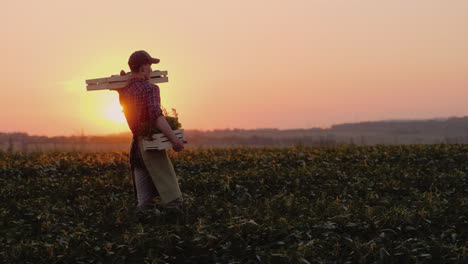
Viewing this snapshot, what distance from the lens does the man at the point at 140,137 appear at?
7.70 m

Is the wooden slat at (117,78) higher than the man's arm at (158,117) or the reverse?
higher

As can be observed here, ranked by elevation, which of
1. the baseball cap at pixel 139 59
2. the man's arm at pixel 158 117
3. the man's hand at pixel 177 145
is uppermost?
the baseball cap at pixel 139 59

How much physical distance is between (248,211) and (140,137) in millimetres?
1935

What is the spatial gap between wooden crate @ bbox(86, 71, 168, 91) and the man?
112 mm

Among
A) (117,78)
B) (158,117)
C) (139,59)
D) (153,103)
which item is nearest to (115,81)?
(117,78)

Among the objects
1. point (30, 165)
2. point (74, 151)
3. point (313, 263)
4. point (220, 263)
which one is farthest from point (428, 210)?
point (74, 151)

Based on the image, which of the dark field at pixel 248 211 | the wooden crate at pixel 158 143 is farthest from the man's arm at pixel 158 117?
the dark field at pixel 248 211

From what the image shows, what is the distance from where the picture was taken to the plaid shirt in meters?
7.70

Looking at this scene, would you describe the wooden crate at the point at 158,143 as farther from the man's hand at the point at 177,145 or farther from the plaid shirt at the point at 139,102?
the plaid shirt at the point at 139,102

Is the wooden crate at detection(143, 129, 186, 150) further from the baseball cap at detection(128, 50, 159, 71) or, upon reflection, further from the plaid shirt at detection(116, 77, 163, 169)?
the baseball cap at detection(128, 50, 159, 71)

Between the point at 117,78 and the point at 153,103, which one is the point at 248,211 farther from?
the point at 117,78

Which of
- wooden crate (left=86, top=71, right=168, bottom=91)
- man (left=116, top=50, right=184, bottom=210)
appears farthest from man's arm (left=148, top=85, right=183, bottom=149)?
wooden crate (left=86, top=71, right=168, bottom=91)

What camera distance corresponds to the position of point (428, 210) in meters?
8.35

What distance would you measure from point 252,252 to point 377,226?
1864mm
